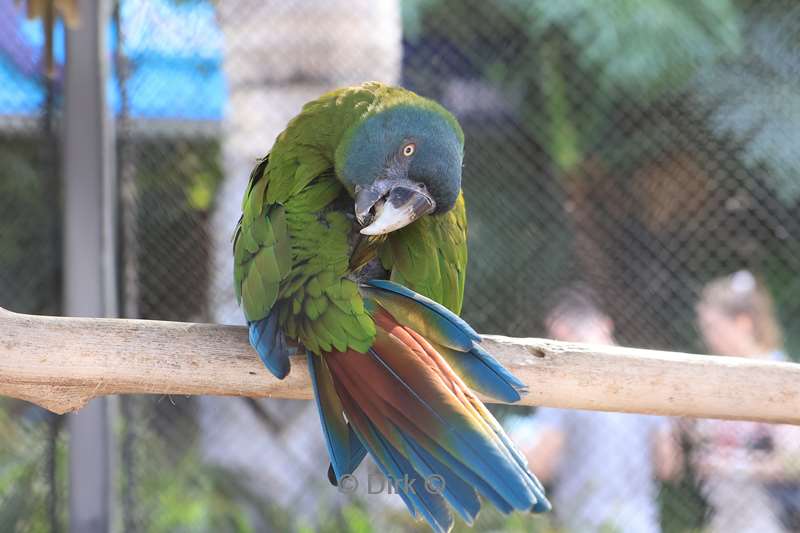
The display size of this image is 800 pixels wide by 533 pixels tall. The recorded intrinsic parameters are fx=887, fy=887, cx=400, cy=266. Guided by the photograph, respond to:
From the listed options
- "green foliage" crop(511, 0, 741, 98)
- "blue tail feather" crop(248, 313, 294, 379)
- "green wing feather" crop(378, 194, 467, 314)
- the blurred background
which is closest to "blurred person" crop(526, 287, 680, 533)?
the blurred background

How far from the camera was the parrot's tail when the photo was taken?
931 mm

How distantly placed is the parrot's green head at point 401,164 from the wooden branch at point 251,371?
211 mm

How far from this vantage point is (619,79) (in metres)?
2.09

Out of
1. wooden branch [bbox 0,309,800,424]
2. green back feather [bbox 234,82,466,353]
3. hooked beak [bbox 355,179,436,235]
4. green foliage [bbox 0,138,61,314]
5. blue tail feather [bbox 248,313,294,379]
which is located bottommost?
green foliage [bbox 0,138,61,314]

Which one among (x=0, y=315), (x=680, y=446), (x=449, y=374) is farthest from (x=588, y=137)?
(x=0, y=315)

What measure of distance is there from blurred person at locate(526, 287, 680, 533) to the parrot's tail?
112cm

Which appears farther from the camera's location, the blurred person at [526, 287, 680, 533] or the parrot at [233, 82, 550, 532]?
the blurred person at [526, 287, 680, 533]

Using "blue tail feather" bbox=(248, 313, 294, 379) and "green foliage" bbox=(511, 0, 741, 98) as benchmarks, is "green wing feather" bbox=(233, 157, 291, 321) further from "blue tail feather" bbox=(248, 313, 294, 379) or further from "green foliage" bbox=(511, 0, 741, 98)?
"green foliage" bbox=(511, 0, 741, 98)

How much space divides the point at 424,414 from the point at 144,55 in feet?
4.63

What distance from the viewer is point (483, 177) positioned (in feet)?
6.89

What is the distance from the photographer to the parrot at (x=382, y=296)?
0.96m

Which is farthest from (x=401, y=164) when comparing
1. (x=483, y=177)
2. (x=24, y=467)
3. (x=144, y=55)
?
(x=24, y=467)

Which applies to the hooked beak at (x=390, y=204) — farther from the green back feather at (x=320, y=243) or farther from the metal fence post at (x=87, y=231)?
the metal fence post at (x=87, y=231)

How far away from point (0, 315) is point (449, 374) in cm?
53
